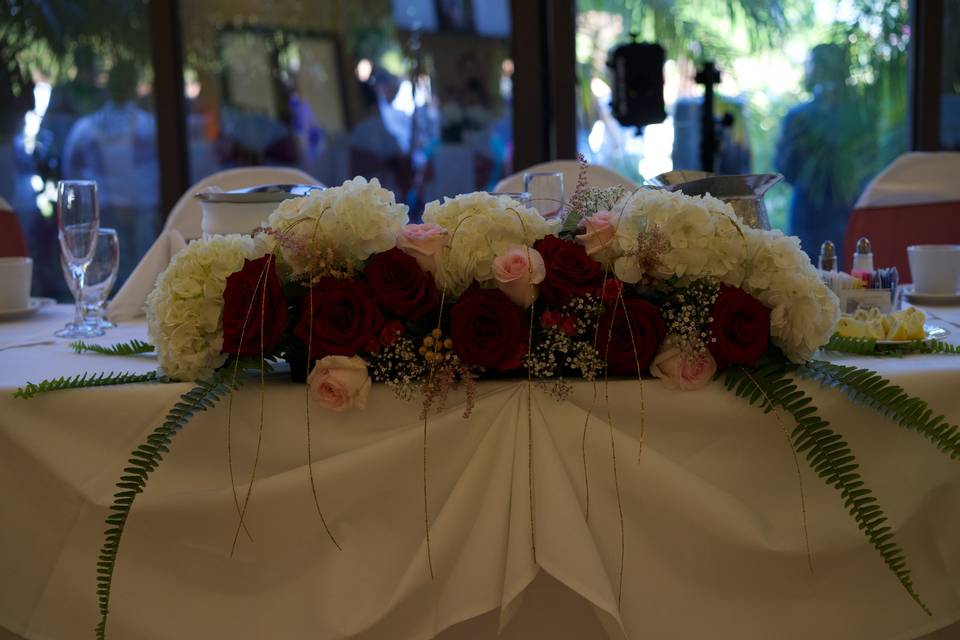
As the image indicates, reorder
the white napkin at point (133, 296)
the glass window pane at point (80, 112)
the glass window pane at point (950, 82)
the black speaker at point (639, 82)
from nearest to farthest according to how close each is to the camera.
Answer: the white napkin at point (133, 296) → the black speaker at point (639, 82) → the glass window pane at point (950, 82) → the glass window pane at point (80, 112)

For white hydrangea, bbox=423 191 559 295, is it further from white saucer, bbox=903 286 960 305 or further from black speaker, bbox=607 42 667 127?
black speaker, bbox=607 42 667 127

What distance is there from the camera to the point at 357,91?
Answer: 367 centimetres

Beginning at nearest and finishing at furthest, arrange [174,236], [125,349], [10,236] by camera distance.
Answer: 1. [125,349]
2. [174,236]
3. [10,236]

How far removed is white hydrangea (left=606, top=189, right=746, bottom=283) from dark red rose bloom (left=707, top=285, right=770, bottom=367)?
0.12 feet

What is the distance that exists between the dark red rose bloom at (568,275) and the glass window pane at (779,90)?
2559 mm

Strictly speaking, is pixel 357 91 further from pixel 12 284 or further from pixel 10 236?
pixel 12 284

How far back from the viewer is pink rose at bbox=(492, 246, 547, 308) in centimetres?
103

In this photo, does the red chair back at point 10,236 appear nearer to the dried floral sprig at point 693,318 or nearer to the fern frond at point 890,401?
the dried floral sprig at point 693,318

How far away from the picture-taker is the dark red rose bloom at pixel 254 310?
106 cm

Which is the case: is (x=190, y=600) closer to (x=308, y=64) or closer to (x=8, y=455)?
(x=8, y=455)

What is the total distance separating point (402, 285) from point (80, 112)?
3138 mm

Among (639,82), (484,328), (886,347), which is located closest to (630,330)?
(484,328)

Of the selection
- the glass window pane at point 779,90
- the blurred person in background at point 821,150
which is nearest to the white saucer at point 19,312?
the glass window pane at point 779,90

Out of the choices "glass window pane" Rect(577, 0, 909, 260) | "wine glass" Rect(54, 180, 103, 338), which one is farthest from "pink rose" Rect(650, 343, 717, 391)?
"glass window pane" Rect(577, 0, 909, 260)
